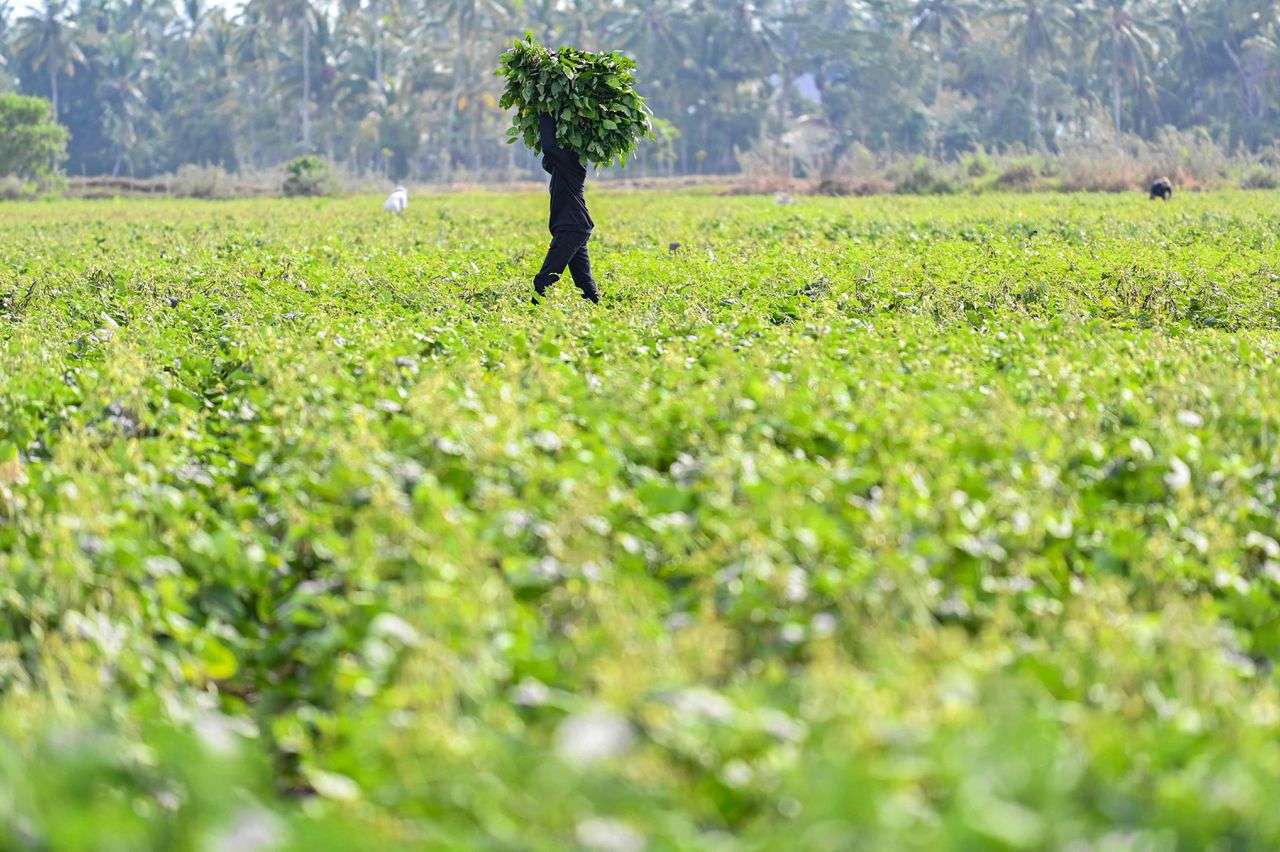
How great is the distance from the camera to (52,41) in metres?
73.0

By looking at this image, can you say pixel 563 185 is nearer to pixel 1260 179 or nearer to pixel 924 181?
pixel 924 181

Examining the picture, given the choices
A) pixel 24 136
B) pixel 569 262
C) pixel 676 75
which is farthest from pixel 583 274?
pixel 676 75

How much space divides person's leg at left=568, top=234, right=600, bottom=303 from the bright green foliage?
1711 inches

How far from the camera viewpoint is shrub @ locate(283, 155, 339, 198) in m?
45.0

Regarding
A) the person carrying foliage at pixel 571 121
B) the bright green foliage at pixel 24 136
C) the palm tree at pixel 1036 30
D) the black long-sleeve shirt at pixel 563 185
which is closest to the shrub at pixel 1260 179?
the palm tree at pixel 1036 30

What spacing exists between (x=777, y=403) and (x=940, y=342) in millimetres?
2622

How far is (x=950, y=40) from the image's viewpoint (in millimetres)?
74438

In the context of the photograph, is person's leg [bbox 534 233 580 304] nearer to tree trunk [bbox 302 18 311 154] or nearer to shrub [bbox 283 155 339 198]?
shrub [bbox 283 155 339 198]

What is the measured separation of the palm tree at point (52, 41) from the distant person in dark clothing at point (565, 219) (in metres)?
67.5

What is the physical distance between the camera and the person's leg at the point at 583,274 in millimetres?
12320

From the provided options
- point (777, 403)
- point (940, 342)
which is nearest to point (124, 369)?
point (777, 403)

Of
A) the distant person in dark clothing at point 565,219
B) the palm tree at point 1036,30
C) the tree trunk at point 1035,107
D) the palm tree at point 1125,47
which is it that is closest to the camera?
the distant person in dark clothing at point 565,219

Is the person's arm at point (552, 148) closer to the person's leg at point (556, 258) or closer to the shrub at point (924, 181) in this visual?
the person's leg at point (556, 258)

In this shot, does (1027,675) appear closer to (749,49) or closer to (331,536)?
(331,536)
